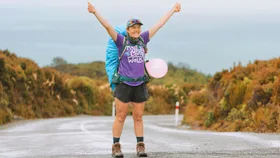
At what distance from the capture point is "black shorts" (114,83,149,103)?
31.3ft

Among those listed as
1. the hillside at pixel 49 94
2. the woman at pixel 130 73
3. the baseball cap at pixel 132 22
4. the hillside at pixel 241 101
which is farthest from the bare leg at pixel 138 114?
the hillside at pixel 49 94

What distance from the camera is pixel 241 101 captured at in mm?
21562

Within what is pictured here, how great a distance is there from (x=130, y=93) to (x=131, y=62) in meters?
0.47

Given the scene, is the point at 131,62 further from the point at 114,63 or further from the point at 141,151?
the point at 141,151

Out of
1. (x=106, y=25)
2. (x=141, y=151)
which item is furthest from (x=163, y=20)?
(x=141, y=151)

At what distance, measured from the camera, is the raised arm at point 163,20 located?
10089 mm

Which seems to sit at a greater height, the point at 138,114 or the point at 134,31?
the point at 134,31

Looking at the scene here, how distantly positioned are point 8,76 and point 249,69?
41.0ft

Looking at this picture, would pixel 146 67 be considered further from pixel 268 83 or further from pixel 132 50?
pixel 268 83

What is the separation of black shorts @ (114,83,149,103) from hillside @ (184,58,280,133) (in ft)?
26.8

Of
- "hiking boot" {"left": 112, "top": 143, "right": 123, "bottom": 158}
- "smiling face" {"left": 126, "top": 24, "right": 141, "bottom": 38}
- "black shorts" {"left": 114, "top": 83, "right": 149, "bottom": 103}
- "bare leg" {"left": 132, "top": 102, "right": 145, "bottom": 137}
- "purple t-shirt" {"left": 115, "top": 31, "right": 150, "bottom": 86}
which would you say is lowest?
"hiking boot" {"left": 112, "top": 143, "right": 123, "bottom": 158}

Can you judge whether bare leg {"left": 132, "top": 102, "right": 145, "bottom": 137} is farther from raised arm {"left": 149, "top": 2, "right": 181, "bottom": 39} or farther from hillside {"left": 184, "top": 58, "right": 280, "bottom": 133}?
hillside {"left": 184, "top": 58, "right": 280, "bottom": 133}

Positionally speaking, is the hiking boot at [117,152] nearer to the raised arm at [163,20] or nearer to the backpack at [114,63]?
the backpack at [114,63]

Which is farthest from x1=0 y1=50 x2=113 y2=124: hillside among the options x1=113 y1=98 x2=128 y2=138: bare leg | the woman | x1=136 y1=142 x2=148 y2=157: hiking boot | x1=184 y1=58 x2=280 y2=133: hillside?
x1=136 y1=142 x2=148 y2=157: hiking boot
